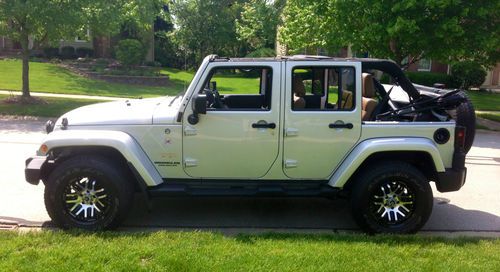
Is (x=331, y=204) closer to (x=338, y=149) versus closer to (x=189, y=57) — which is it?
(x=338, y=149)

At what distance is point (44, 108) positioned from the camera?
47.6ft

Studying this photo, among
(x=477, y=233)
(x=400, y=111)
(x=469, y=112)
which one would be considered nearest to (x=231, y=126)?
(x=400, y=111)

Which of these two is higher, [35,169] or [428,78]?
[428,78]

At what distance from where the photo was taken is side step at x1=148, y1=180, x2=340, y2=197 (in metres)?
5.15

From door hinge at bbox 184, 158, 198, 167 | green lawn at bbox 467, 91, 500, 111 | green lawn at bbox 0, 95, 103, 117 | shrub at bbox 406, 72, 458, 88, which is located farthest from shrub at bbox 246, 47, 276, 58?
door hinge at bbox 184, 158, 198, 167

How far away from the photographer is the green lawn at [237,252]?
162 inches

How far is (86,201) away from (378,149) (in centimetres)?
303

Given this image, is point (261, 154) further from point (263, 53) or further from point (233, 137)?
point (263, 53)

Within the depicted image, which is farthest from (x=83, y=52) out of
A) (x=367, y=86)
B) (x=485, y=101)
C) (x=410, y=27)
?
(x=367, y=86)

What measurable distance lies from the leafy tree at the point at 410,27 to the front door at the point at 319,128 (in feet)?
23.0

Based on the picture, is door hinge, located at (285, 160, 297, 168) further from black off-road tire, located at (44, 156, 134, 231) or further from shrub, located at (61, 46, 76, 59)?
shrub, located at (61, 46, 76, 59)

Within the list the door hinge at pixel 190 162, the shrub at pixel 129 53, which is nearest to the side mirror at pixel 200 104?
the door hinge at pixel 190 162

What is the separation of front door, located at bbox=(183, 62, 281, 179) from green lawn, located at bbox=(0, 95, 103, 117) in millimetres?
9789

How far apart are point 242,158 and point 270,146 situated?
320mm
